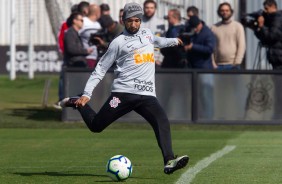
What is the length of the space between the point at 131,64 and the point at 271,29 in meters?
Answer: 9.11

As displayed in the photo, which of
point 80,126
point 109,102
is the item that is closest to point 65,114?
point 80,126

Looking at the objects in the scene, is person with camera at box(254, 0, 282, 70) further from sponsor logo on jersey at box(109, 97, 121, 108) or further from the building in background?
sponsor logo on jersey at box(109, 97, 121, 108)

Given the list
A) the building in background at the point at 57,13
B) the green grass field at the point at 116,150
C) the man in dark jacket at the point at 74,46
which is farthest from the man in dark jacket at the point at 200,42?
the man in dark jacket at the point at 74,46

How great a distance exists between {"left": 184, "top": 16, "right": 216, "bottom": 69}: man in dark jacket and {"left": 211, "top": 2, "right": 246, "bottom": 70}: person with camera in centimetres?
33

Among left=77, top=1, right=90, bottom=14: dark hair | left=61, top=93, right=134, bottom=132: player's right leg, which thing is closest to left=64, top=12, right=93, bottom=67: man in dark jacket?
left=77, top=1, right=90, bottom=14: dark hair

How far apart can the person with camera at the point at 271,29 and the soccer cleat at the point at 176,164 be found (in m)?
9.32

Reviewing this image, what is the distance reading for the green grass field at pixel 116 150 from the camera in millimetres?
12195

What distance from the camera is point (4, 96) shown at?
87.4 ft

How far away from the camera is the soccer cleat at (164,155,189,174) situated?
1163 centimetres

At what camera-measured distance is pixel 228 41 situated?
70.0 ft

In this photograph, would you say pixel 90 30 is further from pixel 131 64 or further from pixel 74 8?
pixel 131 64

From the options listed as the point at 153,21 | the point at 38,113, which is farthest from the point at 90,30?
Result: the point at 38,113

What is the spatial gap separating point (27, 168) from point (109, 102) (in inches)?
77.3

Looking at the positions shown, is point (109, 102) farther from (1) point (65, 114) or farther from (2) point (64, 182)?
(1) point (65, 114)
